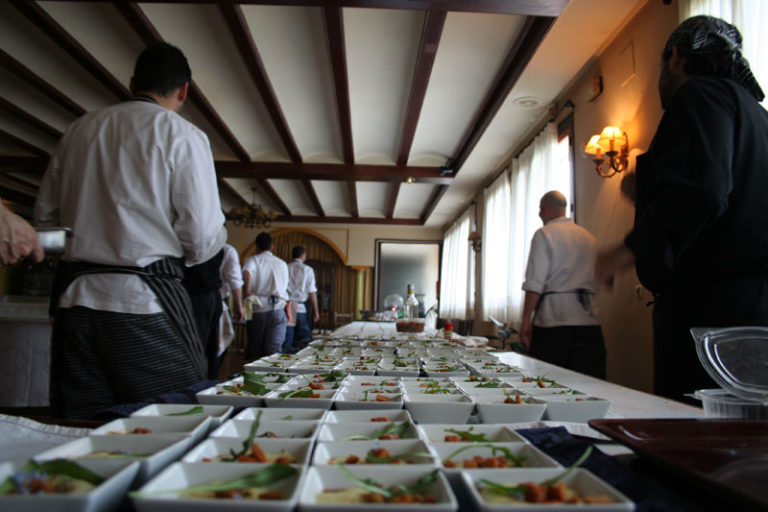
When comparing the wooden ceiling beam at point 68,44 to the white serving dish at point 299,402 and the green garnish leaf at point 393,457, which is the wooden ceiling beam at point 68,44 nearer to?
the white serving dish at point 299,402

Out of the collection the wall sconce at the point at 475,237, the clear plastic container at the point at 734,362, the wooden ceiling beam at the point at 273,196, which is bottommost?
the clear plastic container at the point at 734,362

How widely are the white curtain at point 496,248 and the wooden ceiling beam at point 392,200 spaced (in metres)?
1.26

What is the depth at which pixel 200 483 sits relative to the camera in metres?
0.46

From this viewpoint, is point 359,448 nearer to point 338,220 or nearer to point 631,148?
point 631,148

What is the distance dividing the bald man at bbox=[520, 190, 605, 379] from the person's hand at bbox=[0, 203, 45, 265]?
2.21m

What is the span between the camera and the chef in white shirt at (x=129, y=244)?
109cm

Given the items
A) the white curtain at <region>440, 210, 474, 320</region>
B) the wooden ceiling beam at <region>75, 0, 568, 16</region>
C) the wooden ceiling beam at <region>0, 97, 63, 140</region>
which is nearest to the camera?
the wooden ceiling beam at <region>75, 0, 568, 16</region>

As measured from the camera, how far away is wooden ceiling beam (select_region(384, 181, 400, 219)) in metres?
6.89

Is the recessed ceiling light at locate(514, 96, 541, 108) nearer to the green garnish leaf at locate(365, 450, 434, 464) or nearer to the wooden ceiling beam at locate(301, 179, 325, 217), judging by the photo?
the wooden ceiling beam at locate(301, 179, 325, 217)

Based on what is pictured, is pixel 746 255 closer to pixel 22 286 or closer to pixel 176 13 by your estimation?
pixel 176 13

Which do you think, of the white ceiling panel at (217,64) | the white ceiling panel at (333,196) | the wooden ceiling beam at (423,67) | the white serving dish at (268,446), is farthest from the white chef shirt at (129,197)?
the white ceiling panel at (333,196)

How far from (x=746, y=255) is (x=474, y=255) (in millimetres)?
6284

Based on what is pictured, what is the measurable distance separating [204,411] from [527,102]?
4.07 metres

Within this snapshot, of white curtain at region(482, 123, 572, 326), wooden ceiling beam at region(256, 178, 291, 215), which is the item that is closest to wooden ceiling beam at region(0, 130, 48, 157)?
wooden ceiling beam at region(256, 178, 291, 215)
